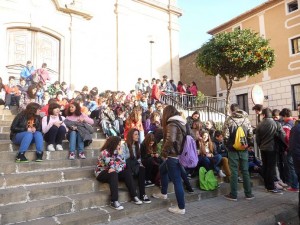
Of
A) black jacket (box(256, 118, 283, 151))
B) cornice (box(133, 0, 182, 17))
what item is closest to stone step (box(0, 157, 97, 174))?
black jacket (box(256, 118, 283, 151))

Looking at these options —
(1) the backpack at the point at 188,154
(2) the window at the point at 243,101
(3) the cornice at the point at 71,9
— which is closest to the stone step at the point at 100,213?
(1) the backpack at the point at 188,154

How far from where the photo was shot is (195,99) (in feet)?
48.3

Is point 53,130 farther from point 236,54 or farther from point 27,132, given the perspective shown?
point 236,54

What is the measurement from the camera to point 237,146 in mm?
5508

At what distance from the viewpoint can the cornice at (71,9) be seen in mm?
13198

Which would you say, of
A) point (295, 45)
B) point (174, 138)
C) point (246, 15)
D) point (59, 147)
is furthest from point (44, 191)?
point (246, 15)

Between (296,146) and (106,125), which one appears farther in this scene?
(106,125)

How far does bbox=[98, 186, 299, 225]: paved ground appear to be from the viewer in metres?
4.39

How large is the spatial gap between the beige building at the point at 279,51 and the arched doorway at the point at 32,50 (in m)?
15.4

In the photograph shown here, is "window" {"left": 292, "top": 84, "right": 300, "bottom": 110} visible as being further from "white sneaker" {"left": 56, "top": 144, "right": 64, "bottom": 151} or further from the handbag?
"white sneaker" {"left": 56, "top": 144, "right": 64, "bottom": 151}

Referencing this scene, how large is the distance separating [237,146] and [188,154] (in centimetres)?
131

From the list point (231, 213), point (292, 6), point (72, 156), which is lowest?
point (231, 213)

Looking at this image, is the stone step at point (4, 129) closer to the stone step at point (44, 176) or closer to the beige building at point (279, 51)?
the stone step at point (44, 176)

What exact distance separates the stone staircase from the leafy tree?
9702 mm
